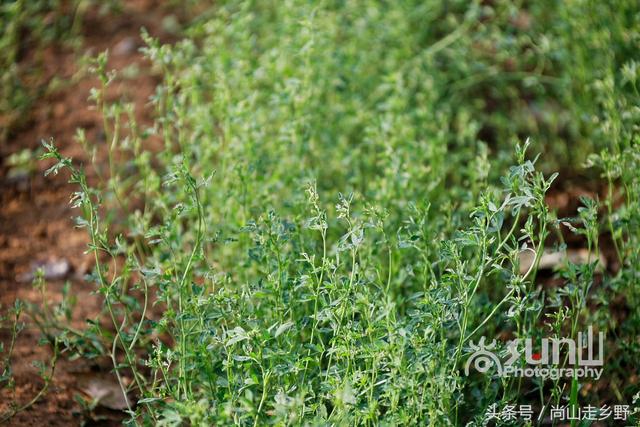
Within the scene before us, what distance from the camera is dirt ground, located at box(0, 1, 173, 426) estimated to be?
2.48 meters

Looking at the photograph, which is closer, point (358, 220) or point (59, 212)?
point (358, 220)

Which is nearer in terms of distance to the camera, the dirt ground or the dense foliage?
the dense foliage

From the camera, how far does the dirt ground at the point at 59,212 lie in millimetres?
2484

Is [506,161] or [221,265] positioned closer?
[221,265]

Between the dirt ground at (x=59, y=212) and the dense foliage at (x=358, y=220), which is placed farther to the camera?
the dirt ground at (x=59, y=212)

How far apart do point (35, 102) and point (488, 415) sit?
2.79 m

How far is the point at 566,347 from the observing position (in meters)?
2.49

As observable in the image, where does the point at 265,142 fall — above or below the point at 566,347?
above

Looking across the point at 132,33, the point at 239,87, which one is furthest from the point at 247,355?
the point at 132,33

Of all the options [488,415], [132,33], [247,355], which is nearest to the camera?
[247,355]

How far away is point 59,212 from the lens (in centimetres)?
341

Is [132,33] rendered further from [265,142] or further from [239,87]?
[265,142]

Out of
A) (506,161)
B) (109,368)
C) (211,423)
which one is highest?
(211,423)

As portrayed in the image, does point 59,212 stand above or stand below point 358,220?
below
